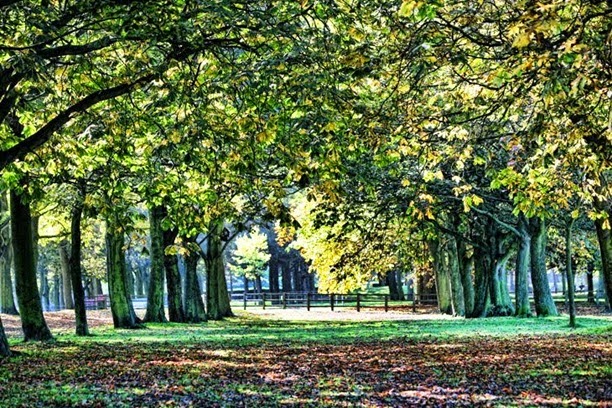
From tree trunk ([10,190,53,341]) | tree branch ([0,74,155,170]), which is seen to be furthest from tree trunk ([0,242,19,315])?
tree branch ([0,74,155,170])

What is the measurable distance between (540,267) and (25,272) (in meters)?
18.6

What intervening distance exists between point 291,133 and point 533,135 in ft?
12.1

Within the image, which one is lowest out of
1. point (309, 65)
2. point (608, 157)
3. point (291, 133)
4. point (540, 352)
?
point (540, 352)

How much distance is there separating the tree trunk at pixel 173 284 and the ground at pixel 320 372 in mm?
11541

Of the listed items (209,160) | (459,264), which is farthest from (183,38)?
(459,264)

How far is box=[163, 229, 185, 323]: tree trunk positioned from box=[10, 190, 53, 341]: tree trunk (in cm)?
1225

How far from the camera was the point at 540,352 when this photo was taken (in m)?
14.8

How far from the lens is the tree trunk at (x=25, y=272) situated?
1867 centimetres

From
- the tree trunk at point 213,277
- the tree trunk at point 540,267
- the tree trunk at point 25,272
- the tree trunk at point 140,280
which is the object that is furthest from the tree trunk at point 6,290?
the tree trunk at point 140,280

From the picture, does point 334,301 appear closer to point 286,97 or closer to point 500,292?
point 500,292

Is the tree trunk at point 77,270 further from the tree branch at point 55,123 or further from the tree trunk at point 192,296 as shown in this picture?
the tree trunk at point 192,296

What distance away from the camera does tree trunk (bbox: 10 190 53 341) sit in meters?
18.7

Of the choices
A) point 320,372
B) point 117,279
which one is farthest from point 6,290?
point 320,372

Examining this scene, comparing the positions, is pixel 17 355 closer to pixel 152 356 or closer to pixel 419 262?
pixel 152 356
